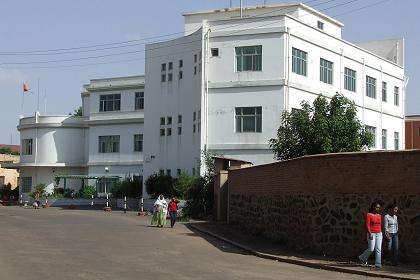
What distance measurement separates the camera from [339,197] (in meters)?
18.2

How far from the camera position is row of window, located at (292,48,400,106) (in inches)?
1670

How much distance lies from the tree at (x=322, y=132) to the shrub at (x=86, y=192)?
1127 inches

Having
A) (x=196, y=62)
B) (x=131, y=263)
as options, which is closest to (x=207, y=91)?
(x=196, y=62)

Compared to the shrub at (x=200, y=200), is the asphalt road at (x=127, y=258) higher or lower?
lower

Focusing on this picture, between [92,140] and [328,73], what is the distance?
25.6 metres

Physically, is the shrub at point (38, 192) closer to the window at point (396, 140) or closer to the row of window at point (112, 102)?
the row of window at point (112, 102)

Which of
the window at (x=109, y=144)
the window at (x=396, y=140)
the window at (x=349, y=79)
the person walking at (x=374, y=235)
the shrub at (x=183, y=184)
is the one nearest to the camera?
the person walking at (x=374, y=235)

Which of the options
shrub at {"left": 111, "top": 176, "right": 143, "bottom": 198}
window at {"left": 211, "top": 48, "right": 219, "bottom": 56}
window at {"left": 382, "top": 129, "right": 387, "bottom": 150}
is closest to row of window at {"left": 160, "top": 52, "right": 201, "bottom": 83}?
window at {"left": 211, "top": 48, "right": 219, "bottom": 56}

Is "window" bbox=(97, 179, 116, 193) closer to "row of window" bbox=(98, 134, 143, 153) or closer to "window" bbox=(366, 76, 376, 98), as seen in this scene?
"row of window" bbox=(98, 134, 143, 153)

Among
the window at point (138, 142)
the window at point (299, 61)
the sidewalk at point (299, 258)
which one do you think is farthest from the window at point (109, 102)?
the sidewalk at point (299, 258)

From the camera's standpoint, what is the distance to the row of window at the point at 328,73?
4241 cm

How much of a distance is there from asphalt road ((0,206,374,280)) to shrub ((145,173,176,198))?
17840 millimetres

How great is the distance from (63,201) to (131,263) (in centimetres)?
4012

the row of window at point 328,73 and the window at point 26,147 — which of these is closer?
the row of window at point 328,73
